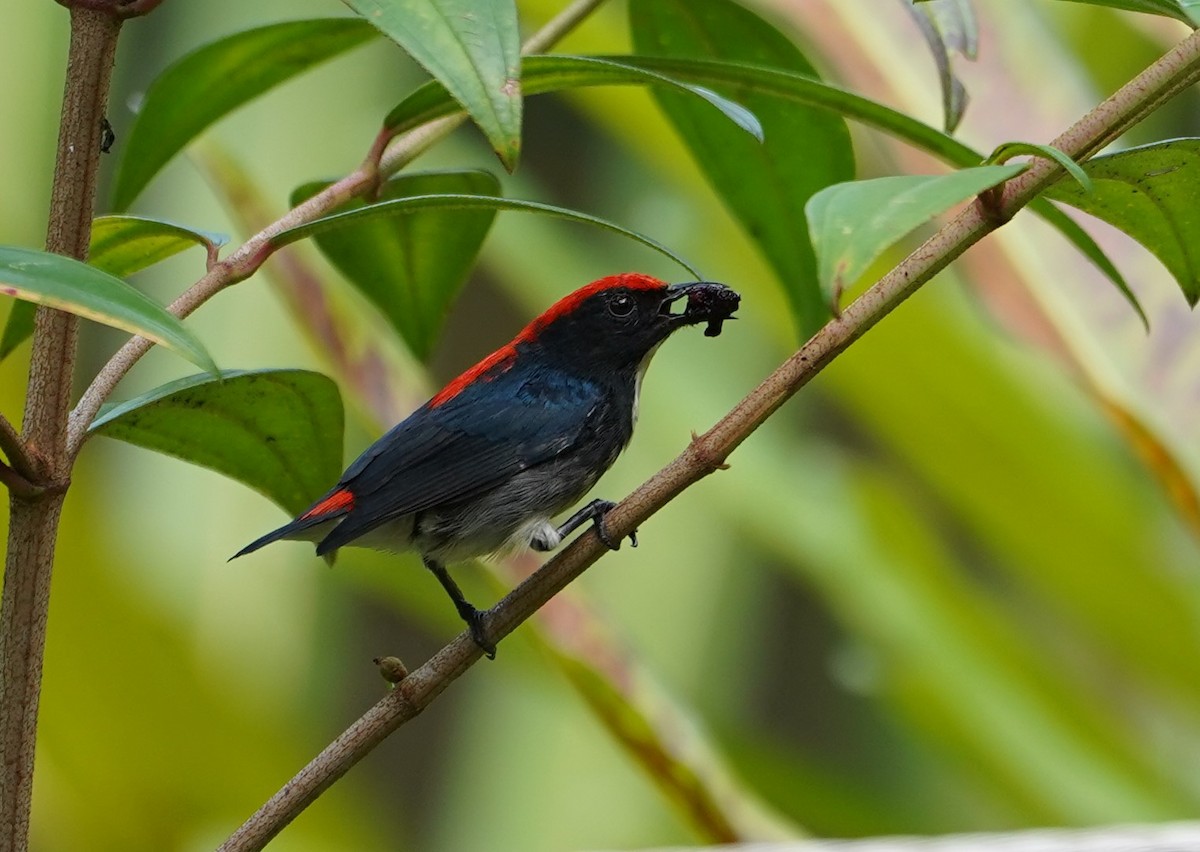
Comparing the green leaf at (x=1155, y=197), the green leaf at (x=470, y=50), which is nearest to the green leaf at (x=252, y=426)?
the green leaf at (x=470, y=50)

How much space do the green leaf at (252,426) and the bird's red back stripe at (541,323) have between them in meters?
0.34

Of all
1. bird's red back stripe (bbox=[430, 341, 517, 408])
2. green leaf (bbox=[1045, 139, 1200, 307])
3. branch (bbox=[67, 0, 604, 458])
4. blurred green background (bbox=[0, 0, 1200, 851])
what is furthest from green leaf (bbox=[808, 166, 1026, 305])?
blurred green background (bbox=[0, 0, 1200, 851])

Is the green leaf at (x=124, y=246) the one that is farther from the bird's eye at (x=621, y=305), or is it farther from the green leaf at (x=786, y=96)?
the bird's eye at (x=621, y=305)

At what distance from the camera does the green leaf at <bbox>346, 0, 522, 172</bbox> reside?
649 mm

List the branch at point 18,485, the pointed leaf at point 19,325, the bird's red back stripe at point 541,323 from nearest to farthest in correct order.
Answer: the branch at point 18,485 < the pointed leaf at point 19,325 < the bird's red back stripe at point 541,323

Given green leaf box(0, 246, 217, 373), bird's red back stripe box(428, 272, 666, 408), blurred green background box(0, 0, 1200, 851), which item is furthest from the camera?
blurred green background box(0, 0, 1200, 851)

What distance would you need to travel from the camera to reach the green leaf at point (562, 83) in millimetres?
818

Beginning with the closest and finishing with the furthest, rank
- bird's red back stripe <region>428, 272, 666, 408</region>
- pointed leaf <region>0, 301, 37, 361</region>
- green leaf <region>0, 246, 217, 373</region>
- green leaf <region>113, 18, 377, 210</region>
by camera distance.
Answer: green leaf <region>0, 246, 217, 373</region> < pointed leaf <region>0, 301, 37, 361</region> < green leaf <region>113, 18, 377, 210</region> < bird's red back stripe <region>428, 272, 666, 408</region>

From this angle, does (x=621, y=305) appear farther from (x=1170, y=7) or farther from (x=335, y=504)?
(x=1170, y=7)

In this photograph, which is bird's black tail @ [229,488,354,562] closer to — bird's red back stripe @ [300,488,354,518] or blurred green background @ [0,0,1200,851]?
bird's red back stripe @ [300,488,354,518]

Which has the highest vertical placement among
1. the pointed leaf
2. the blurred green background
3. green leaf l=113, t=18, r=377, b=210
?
green leaf l=113, t=18, r=377, b=210

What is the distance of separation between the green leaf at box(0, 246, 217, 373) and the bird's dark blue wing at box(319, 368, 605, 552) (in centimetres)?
60

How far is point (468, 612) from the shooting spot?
1.17m

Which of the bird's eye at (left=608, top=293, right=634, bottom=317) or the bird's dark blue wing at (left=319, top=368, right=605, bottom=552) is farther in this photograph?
the bird's eye at (left=608, top=293, right=634, bottom=317)
